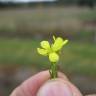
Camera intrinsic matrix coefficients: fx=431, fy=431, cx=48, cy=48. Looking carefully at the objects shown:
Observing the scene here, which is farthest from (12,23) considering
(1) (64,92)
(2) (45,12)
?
(1) (64,92)

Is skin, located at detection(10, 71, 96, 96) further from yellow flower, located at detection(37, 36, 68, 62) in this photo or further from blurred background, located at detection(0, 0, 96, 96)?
blurred background, located at detection(0, 0, 96, 96)

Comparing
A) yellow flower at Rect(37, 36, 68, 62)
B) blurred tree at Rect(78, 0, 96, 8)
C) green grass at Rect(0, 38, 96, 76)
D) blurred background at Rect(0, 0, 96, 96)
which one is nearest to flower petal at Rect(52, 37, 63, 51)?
yellow flower at Rect(37, 36, 68, 62)

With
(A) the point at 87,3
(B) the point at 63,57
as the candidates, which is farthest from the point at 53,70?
(A) the point at 87,3

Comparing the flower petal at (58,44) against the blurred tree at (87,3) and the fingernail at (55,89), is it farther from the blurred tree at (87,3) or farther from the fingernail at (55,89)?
the blurred tree at (87,3)

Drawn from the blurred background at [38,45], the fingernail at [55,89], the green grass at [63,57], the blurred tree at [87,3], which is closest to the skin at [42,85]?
the fingernail at [55,89]

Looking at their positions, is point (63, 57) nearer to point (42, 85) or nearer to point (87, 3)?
point (42, 85)

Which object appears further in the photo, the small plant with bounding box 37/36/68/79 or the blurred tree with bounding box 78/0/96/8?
the blurred tree with bounding box 78/0/96/8
